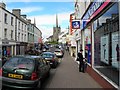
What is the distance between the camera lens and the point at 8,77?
7984mm

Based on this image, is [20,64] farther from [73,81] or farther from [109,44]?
[109,44]

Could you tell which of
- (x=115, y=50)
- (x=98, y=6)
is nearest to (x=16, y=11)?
(x=98, y=6)

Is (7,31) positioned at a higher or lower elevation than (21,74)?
higher

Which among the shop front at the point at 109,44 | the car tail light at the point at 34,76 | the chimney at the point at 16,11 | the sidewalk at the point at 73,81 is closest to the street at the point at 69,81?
the sidewalk at the point at 73,81

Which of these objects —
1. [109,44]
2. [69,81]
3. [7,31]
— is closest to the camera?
[109,44]

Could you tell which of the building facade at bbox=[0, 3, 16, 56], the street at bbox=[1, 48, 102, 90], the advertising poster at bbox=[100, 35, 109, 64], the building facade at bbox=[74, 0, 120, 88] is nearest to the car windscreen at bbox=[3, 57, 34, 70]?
the street at bbox=[1, 48, 102, 90]

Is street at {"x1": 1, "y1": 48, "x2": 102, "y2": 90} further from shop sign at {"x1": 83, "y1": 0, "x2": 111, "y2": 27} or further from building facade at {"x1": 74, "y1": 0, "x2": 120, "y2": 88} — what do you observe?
shop sign at {"x1": 83, "y1": 0, "x2": 111, "y2": 27}

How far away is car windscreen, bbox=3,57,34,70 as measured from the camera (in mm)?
8125

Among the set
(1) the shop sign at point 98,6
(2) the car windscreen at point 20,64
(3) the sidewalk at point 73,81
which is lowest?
(3) the sidewalk at point 73,81

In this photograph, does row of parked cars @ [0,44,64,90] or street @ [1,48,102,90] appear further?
street @ [1,48,102,90]

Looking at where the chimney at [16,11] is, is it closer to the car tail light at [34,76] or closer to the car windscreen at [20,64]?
the car windscreen at [20,64]

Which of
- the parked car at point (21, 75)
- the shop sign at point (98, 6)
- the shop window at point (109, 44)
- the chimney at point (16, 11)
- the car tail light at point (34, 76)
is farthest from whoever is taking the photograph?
the chimney at point (16, 11)

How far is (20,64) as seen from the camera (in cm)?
832

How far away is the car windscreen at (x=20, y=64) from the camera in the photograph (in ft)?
26.7
